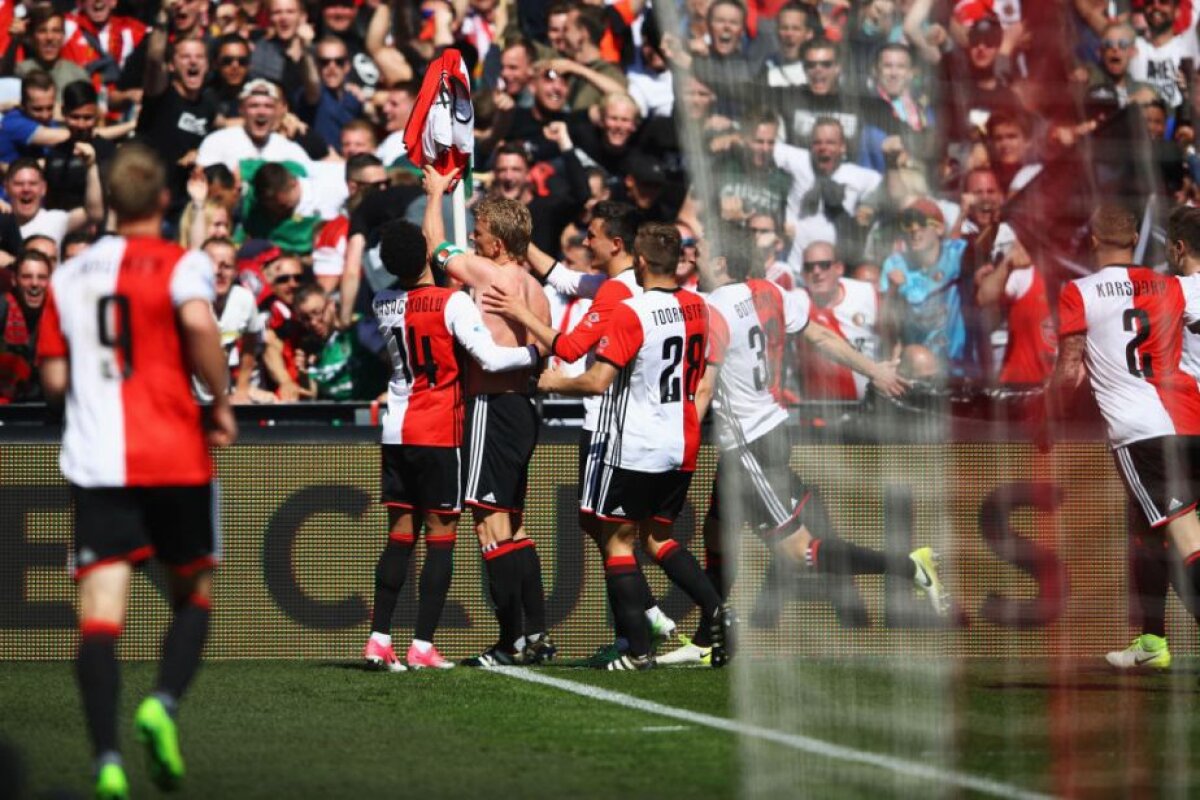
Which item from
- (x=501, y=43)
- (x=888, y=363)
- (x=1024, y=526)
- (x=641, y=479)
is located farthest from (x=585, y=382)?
(x=501, y=43)

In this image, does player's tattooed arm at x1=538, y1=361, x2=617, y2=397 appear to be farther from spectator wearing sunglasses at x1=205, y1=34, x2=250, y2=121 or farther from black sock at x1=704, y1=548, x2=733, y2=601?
spectator wearing sunglasses at x1=205, y1=34, x2=250, y2=121

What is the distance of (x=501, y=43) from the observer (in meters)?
15.6

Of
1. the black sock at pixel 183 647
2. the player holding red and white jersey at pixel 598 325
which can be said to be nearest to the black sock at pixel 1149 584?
the player holding red and white jersey at pixel 598 325

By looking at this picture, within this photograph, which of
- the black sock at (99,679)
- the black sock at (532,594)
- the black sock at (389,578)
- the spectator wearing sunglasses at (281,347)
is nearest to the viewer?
the black sock at (99,679)

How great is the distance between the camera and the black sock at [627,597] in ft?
31.6

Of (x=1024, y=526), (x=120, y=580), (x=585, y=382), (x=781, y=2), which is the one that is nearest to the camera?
(x=120, y=580)

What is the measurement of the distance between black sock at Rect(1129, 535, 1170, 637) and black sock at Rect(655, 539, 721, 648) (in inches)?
84.7

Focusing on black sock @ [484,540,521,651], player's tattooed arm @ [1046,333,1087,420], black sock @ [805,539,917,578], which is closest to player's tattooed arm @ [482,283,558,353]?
black sock @ [484,540,521,651]

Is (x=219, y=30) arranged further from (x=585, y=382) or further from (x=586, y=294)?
(x=585, y=382)

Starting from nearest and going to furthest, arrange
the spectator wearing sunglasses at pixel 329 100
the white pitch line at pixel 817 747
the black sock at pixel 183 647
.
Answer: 1. the black sock at pixel 183 647
2. the white pitch line at pixel 817 747
3. the spectator wearing sunglasses at pixel 329 100

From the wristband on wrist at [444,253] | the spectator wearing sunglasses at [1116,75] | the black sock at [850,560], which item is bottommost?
the black sock at [850,560]

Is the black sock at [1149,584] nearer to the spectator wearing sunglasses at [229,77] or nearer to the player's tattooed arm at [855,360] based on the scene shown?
the player's tattooed arm at [855,360]

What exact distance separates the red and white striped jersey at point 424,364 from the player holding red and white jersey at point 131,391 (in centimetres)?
324

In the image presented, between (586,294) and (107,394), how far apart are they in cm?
457
